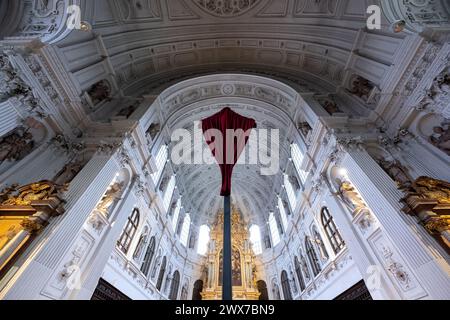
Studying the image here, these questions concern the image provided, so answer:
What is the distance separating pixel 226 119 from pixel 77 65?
6.93 m

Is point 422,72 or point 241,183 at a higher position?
point 241,183

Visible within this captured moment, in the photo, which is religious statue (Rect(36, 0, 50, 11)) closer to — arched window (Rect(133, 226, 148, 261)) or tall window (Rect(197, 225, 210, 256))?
arched window (Rect(133, 226, 148, 261))

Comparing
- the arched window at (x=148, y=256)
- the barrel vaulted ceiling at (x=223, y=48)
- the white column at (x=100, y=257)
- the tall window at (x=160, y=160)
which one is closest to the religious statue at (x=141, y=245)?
the arched window at (x=148, y=256)

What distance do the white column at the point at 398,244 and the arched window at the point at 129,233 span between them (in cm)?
969

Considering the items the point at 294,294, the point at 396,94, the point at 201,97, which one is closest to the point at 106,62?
the point at 201,97

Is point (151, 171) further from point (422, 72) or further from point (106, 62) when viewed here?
point (422, 72)

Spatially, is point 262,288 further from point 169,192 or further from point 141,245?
point 141,245

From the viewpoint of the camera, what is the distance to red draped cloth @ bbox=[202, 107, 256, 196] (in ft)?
22.3

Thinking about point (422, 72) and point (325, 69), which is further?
point (325, 69)

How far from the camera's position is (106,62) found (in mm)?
10047

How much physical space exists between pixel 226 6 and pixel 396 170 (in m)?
12.4

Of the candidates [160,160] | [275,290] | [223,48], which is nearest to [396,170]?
[160,160]

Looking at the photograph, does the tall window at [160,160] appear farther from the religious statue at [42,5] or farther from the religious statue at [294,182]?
the religious statue at [294,182]

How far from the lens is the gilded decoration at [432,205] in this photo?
4.75 m
